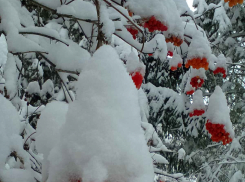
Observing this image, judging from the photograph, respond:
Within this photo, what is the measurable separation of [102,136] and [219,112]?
250 cm

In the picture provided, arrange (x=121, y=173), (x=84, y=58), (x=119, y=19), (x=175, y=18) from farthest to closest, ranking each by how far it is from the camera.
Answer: (x=175, y=18) → (x=119, y=19) → (x=84, y=58) → (x=121, y=173)

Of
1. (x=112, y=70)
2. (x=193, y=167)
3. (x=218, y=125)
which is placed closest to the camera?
(x=112, y=70)

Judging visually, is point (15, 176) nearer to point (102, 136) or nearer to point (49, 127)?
point (49, 127)

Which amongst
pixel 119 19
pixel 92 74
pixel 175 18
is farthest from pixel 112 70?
pixel 175 18

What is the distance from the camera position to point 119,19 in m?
1.28

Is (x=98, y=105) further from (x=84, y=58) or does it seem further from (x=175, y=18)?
(x=175, y=18)

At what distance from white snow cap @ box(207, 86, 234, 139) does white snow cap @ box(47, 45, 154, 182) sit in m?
Answer: 2.26

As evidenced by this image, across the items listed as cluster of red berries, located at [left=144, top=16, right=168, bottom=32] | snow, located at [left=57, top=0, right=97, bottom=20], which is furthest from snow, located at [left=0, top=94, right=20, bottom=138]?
cluster of red berries, located at [left=144, top=16, right=168, bottom=32]

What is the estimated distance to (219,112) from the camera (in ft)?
8.76

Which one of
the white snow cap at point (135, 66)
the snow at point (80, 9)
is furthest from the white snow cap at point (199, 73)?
the snow at point (80, 9)

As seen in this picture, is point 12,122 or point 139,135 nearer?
point 139,135

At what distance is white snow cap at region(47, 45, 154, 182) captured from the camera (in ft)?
1.28

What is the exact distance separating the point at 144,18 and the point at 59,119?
828mm

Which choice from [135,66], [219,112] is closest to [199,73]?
[219,112]
